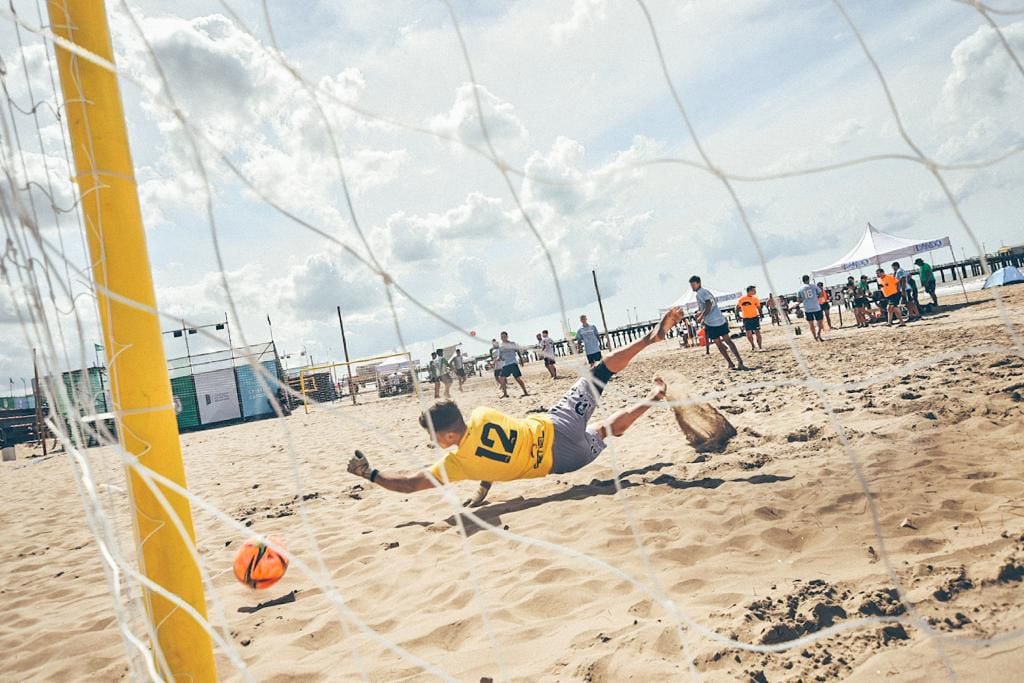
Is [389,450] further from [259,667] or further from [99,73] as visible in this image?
[99,73]

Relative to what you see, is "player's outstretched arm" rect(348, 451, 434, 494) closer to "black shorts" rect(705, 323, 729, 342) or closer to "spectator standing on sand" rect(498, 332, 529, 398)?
"black shorts" rect(705, 323, 729, 342)

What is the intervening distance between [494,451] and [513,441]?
14cm

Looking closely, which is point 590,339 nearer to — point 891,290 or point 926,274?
point 891,290

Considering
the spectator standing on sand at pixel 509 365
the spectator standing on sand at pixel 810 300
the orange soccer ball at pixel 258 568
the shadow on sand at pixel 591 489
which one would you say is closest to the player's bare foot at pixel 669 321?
the shadow on sand at pixel 591 489

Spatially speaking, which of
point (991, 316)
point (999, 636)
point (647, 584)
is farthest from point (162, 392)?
point (991, 316)

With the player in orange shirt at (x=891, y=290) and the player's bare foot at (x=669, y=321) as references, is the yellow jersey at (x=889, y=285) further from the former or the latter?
the player's bare foot at (x=669, y=321)

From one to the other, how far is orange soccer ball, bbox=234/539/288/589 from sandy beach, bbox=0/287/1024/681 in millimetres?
102

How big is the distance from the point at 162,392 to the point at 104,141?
635 millimetres

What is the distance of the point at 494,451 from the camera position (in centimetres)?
353

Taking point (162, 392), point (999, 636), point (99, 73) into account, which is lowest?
point (999, 636)

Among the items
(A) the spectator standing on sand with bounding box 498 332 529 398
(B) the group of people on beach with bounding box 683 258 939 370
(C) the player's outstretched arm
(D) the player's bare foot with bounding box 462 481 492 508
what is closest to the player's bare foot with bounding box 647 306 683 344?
(D) the player's bare foot with bounding box 462 481 492 508

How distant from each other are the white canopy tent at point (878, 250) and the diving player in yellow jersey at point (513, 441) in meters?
17.1

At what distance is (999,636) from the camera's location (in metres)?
1.66

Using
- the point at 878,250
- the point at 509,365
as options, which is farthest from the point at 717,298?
the point at 509,365
